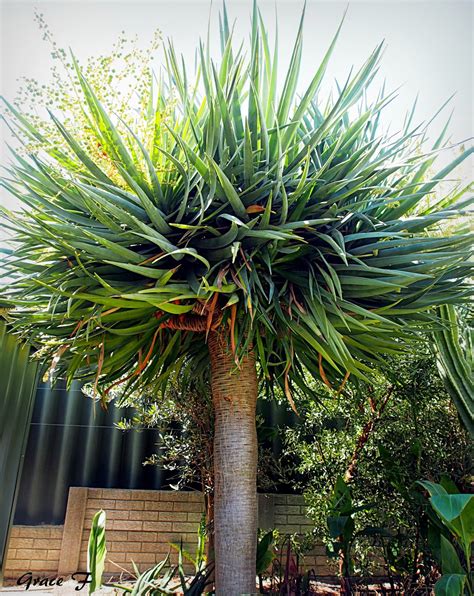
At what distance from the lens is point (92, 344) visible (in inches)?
89.0

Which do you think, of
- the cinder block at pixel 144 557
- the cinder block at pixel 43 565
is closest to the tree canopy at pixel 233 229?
the cinder block at pixel 144 557

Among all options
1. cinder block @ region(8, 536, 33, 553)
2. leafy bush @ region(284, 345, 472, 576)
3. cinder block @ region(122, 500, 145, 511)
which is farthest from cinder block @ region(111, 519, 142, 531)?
leafy bush @ region(284, 345, 472, 576)

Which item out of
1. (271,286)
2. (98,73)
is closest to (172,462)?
(271,286)

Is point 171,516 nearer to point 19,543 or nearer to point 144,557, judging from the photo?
point 144,557

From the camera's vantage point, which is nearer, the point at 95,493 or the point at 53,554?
the point at 53,554

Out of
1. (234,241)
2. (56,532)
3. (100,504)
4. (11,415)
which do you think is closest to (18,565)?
(56,532)

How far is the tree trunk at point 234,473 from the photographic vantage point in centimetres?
197

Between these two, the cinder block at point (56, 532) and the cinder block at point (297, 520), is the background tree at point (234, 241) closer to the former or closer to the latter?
the cinder block at point (297, 520)

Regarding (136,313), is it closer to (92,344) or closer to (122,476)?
(92,344)

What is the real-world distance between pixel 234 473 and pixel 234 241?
3.07 feet

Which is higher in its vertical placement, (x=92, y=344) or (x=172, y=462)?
(x=92, y=344)

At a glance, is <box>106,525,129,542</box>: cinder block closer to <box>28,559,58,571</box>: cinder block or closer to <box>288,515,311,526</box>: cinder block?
<box>28,559,58,571</box>: cinder block

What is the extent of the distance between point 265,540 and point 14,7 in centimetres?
334

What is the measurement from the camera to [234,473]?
6.80 ft
